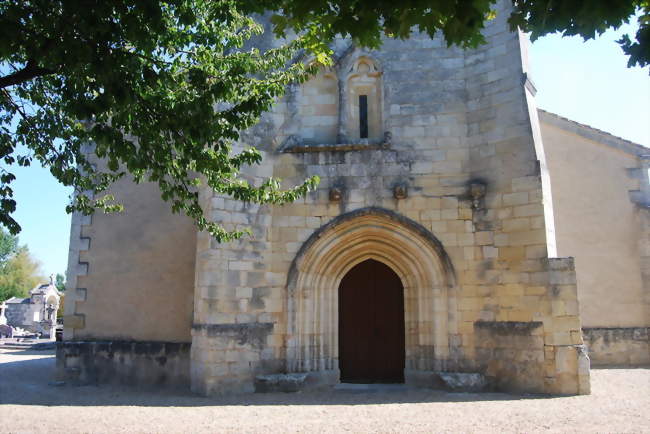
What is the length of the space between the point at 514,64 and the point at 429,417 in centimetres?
544

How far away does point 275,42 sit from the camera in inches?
347

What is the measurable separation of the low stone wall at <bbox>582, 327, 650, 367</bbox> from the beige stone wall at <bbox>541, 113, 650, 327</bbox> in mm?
171

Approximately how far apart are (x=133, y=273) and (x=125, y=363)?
1.52 metres

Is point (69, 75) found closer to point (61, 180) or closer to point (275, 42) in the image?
point (61, 180)

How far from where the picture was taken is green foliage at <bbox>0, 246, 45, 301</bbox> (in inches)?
1668

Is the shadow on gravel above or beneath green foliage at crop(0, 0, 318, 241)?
beneath

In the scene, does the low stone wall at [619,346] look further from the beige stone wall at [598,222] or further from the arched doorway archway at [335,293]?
the arched doorway archway at [335,293]

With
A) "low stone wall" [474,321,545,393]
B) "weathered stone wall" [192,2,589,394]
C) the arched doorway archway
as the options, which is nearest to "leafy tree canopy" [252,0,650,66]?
"weathered stone wall" [192,2,589,394]

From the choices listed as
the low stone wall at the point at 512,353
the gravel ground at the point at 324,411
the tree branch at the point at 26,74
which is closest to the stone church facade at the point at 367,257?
the low stone wall at the point at 512,353

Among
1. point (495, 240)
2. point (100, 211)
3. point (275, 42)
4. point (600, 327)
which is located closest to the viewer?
point (495, 240)

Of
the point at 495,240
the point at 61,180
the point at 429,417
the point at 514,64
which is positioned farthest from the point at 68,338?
the point at 514,64

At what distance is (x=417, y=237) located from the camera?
8.09 m

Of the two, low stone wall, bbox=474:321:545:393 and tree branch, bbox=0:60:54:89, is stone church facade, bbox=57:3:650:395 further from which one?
tree branch, bbox=0:60:54:89

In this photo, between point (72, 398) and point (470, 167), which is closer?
point (72, 398)
